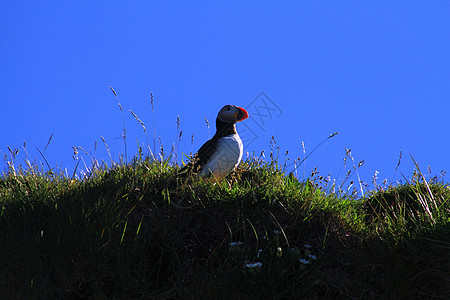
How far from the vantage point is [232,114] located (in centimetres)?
702

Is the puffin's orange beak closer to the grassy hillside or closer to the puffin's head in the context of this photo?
the puffin's head

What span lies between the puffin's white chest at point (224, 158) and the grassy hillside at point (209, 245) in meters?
0.56

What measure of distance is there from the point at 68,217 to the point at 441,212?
4512 millimetres

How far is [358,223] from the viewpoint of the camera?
567cm

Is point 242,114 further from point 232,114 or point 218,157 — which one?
point 218,157

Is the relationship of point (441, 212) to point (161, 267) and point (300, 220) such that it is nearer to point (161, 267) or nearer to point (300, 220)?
point (300, 220)

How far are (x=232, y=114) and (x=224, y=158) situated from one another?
0.89 metres

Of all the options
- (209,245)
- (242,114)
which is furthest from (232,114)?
(209,245)

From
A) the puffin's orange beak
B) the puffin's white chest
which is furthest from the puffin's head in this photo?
the puffin's white chest

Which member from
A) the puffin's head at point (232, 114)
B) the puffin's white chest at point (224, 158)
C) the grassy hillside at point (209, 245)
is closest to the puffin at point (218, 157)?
the puffin's white chest at point (224, 158)

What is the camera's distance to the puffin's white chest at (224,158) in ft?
21.3

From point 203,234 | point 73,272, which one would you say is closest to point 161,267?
point 203,234

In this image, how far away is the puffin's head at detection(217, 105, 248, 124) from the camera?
23.0ft

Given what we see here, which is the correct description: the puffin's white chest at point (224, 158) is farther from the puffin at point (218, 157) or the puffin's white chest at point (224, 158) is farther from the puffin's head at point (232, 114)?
the puffin's head at point (232, 114)
